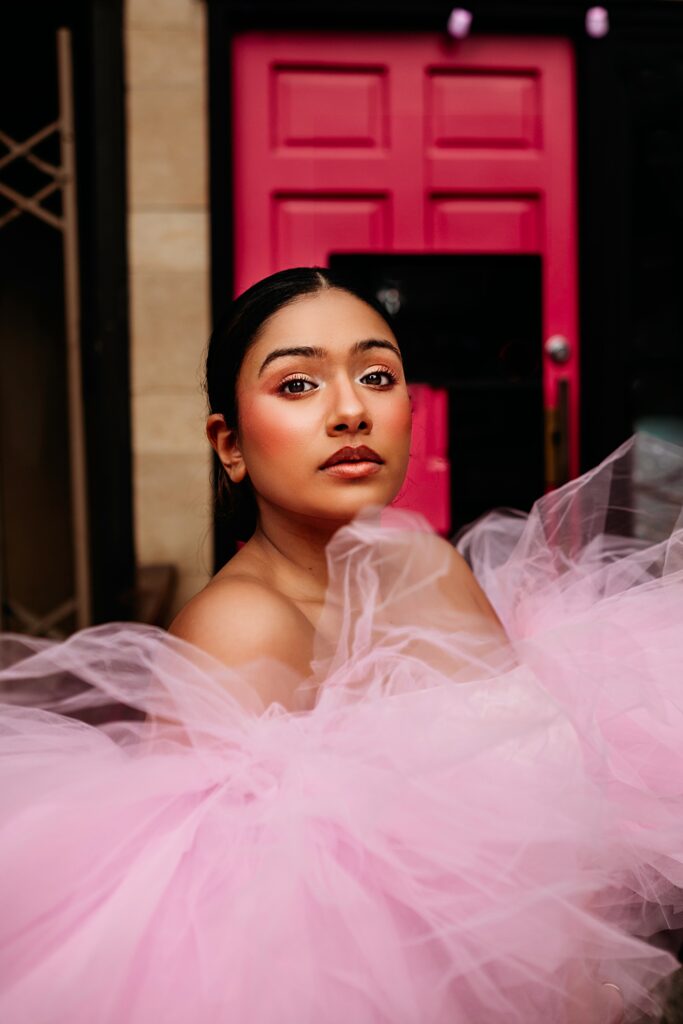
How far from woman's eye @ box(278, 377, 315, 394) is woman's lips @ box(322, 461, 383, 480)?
9 centimetres

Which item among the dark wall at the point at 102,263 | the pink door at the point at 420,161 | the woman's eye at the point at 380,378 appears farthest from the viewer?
the pink door at the point at 420,161

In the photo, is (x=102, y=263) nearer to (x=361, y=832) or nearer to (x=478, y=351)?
(x=478, y=351)

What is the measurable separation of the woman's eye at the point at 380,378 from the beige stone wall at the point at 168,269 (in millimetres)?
1887

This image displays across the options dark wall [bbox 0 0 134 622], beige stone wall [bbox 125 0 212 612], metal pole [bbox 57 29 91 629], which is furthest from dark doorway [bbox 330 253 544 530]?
metal pole [bbox 57 29 91 629]

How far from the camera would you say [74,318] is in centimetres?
276

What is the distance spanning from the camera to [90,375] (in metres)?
2.75

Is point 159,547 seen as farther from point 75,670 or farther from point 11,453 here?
point 75,670

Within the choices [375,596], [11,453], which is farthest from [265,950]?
[11,453]

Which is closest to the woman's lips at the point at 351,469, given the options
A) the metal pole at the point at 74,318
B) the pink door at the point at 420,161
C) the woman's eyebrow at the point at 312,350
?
the woman's eyebrow at the point at 312,350

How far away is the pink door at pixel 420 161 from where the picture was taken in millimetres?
2799

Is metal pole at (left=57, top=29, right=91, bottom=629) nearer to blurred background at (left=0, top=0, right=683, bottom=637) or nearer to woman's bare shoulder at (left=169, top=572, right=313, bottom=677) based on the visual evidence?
blurred background at (left=0, top=0, right=683, bottom=637)

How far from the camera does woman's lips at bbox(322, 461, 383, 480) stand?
82 cm

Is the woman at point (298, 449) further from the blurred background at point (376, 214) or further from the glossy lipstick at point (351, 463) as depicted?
the blurred background at point (376, 214)

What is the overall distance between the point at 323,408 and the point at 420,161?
2288mm
